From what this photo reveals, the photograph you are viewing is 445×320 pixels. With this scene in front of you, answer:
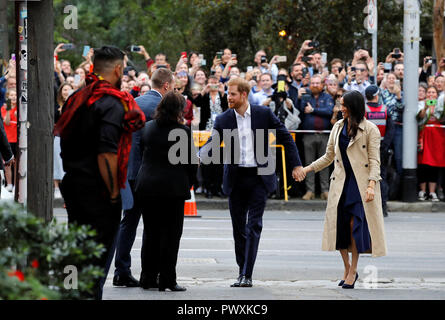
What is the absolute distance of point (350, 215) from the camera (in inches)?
411

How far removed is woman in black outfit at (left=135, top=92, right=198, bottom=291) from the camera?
9734 mm

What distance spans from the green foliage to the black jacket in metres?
4.29

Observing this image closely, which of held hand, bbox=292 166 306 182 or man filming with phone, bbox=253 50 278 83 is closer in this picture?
held hand, bbox=292 166 306 182

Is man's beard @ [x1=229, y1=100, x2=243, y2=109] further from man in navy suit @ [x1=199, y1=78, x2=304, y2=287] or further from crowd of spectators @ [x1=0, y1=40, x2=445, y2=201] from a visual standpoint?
crowd of spectators @ [x1=0, y1=40, x2=445, y2=201]

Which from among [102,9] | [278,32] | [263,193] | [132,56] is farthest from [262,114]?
[102,9]

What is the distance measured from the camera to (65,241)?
17.4 ft

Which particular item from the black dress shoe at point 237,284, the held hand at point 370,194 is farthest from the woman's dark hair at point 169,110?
the held hand at point 370,194

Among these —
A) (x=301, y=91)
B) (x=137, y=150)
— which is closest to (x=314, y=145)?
(x=301, y=91)

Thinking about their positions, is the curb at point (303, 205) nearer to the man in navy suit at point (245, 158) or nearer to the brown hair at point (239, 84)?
the man in navy suit at point (245, 158)

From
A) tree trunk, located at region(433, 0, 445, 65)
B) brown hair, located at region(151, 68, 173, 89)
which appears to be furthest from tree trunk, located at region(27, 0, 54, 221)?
tree trunk, located at region(433, 0, 445, 65)

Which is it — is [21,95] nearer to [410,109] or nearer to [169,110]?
[169,110]

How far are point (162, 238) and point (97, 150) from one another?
2.44 metres
